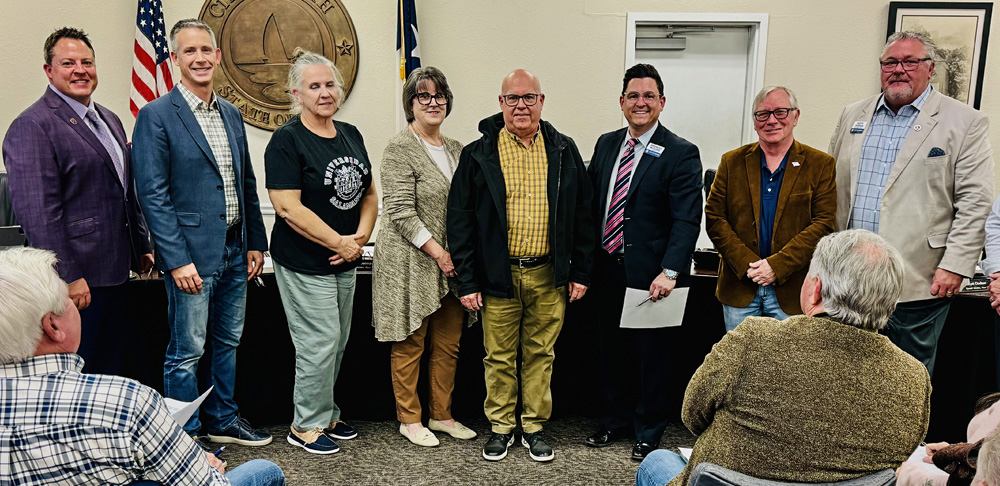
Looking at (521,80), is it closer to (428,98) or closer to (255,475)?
(428,98)

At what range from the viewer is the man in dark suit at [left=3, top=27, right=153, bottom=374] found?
2.34m

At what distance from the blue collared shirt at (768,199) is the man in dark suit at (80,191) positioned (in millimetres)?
2381

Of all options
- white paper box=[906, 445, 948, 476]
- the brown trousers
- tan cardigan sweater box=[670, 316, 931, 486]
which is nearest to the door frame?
the brown trousers

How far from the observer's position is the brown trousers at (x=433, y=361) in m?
2.90

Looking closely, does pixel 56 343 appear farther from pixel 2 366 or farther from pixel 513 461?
pixel 513 461

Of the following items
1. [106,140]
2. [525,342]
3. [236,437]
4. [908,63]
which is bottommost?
[236,437]

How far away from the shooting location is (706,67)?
16.2 feet

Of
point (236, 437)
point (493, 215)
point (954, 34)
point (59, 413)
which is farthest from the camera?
point (954, 34)

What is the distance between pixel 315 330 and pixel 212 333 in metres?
0.41

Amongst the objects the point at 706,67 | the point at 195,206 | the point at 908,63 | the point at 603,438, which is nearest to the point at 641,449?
the point at 603,438

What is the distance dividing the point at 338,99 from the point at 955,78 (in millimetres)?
4267

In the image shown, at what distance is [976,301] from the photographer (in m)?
2.69

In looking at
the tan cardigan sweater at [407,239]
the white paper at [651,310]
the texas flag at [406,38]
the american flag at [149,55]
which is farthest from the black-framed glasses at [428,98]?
the american flag at [149,55]

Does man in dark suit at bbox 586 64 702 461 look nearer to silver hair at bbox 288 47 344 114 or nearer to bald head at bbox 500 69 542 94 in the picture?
bald head at bbox 500 69 542 94
